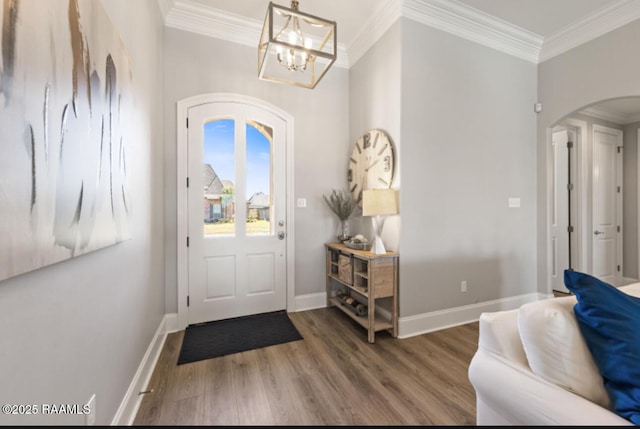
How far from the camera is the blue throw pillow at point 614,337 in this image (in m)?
0.78

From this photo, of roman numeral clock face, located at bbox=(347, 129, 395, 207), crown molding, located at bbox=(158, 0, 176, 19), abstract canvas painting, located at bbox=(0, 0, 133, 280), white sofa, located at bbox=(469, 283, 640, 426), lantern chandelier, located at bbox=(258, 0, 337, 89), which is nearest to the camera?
abstract canvas painting, located at bbox=(0, 0, 133, 280)

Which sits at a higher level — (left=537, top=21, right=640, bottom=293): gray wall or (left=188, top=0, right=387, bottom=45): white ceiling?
(left=188, top=0, right=387, bottom=45): white ceiling

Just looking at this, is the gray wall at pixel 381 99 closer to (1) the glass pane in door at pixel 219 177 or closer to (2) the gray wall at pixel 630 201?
(1) the glass pane in door at pixel 219 177

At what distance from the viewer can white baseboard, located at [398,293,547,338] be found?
8.02 ft

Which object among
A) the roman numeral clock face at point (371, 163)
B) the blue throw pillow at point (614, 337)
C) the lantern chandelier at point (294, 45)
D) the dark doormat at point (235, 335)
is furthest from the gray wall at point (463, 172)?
the blue throw pillow at point (614, 337)

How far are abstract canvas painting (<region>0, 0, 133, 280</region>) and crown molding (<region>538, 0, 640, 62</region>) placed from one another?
4.14 meters

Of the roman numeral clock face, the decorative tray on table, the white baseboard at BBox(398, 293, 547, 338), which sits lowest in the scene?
the white baseboard at BBox(398, 293, 547, 338)

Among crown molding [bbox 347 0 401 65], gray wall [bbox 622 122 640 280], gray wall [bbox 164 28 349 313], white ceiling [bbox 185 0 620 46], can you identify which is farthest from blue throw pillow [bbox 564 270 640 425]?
gray wall [bbox 622 122 640 280]

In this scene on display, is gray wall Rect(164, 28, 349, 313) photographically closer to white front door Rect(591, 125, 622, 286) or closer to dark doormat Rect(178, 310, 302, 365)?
dark doormat Rect(178, 310, 302, 365)

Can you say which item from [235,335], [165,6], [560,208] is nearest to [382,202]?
[235,335]

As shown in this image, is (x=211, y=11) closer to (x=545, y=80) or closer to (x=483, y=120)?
(x=483, y=120)

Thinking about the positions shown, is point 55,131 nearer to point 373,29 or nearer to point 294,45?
point 294,45

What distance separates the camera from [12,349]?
675 mm

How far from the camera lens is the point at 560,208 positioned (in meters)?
3.81
